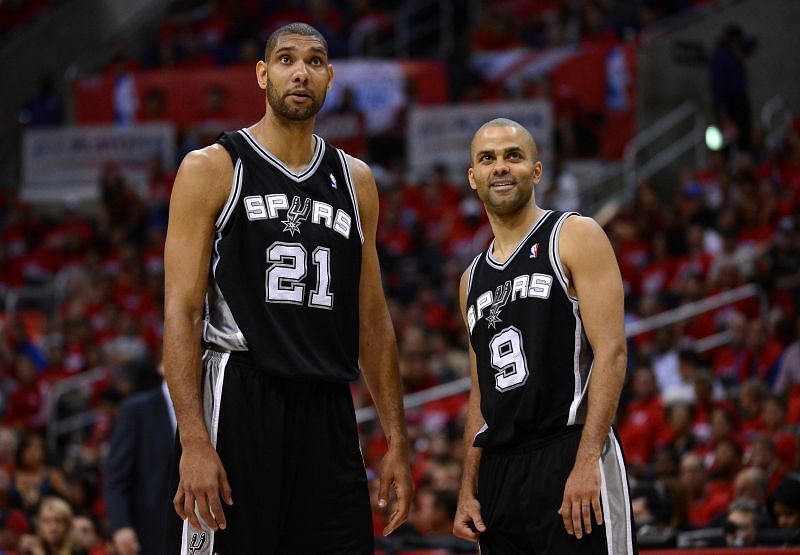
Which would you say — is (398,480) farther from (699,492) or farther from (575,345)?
(699,492)

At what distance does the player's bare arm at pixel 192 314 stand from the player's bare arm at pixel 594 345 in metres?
1.11

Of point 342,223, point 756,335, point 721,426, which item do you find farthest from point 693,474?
point 342,223

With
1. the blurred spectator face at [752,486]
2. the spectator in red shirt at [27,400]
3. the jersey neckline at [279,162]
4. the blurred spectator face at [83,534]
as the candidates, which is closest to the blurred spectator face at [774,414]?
the blurred spectator face at [752,486]

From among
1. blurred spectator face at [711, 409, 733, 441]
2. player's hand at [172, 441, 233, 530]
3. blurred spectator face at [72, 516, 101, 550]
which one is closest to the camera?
player's hand at [172, 441, 233, 530]

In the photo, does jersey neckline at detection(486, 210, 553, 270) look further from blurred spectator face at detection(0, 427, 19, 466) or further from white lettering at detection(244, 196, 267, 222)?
blurred spectator face at detection(0, 427, 19, 466)

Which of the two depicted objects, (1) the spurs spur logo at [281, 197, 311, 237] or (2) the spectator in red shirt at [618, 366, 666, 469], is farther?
(2) the spectator in red shirt at [618, 366, 666, 469]

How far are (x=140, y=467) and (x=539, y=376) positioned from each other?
8.11ft

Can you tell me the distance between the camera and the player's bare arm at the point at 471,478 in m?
4.70

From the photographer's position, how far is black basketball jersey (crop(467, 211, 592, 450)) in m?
4.58

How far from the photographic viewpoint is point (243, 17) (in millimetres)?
20109

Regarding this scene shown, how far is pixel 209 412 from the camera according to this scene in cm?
432

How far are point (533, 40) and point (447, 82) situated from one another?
4.02 feet

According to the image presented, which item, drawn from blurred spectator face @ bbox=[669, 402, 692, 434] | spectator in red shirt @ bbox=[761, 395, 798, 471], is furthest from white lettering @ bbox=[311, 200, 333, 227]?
blurred spectator face @ bbox=[669, 402, 692, 434]

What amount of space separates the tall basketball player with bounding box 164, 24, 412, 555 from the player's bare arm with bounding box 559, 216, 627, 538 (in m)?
0.69
